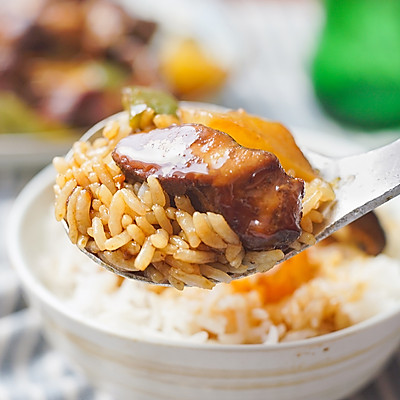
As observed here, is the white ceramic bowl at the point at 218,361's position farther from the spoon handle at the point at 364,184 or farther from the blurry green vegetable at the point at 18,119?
the blurry green vegetable at the point at 18,119

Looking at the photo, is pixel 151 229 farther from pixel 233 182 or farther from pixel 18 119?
pixel 18 119

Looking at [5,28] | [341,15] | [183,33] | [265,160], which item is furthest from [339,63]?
[265,160]

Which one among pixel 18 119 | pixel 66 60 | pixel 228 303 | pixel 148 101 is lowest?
pixel 18 119

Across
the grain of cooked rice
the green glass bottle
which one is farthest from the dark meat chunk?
the green glass bottle

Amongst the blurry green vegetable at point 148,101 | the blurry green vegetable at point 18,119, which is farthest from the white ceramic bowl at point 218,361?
the blurry green vegetable at point 18,119

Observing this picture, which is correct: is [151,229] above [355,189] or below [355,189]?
below

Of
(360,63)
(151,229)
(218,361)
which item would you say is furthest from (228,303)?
(360,63)
